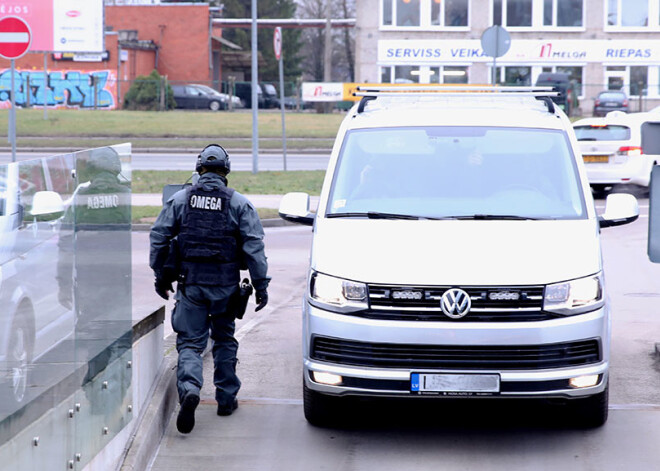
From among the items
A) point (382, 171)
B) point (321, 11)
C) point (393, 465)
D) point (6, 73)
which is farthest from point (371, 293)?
point (321, 11)

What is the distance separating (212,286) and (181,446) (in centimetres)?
94

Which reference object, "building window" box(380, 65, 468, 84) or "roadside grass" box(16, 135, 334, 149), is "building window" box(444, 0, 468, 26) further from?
"roadside grass" box(16, 135, 334, 149)

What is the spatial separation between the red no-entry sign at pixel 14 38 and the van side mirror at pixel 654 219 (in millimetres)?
8673

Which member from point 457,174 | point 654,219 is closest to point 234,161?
point 654,219

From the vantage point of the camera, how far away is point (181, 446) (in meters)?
6.39

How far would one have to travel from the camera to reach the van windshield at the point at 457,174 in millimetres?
6980

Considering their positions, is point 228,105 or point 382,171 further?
point 228,105

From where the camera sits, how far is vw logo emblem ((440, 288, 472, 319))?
601 centimetres

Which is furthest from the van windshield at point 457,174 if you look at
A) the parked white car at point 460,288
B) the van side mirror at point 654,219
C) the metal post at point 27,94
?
the metal post at point 27,94

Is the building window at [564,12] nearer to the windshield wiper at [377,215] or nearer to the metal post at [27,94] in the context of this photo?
the metal post at [27,94]

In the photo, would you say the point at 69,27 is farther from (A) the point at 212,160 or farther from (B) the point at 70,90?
(A) the point at 212,160

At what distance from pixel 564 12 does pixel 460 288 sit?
5335cm

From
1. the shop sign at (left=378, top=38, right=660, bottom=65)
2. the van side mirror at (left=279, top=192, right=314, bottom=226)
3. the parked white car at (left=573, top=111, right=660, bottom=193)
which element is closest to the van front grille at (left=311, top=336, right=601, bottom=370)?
the van side mirror at (left=279, top=192, right=314, bottom=226)

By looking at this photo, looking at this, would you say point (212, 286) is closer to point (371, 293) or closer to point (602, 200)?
point (371, 293)
